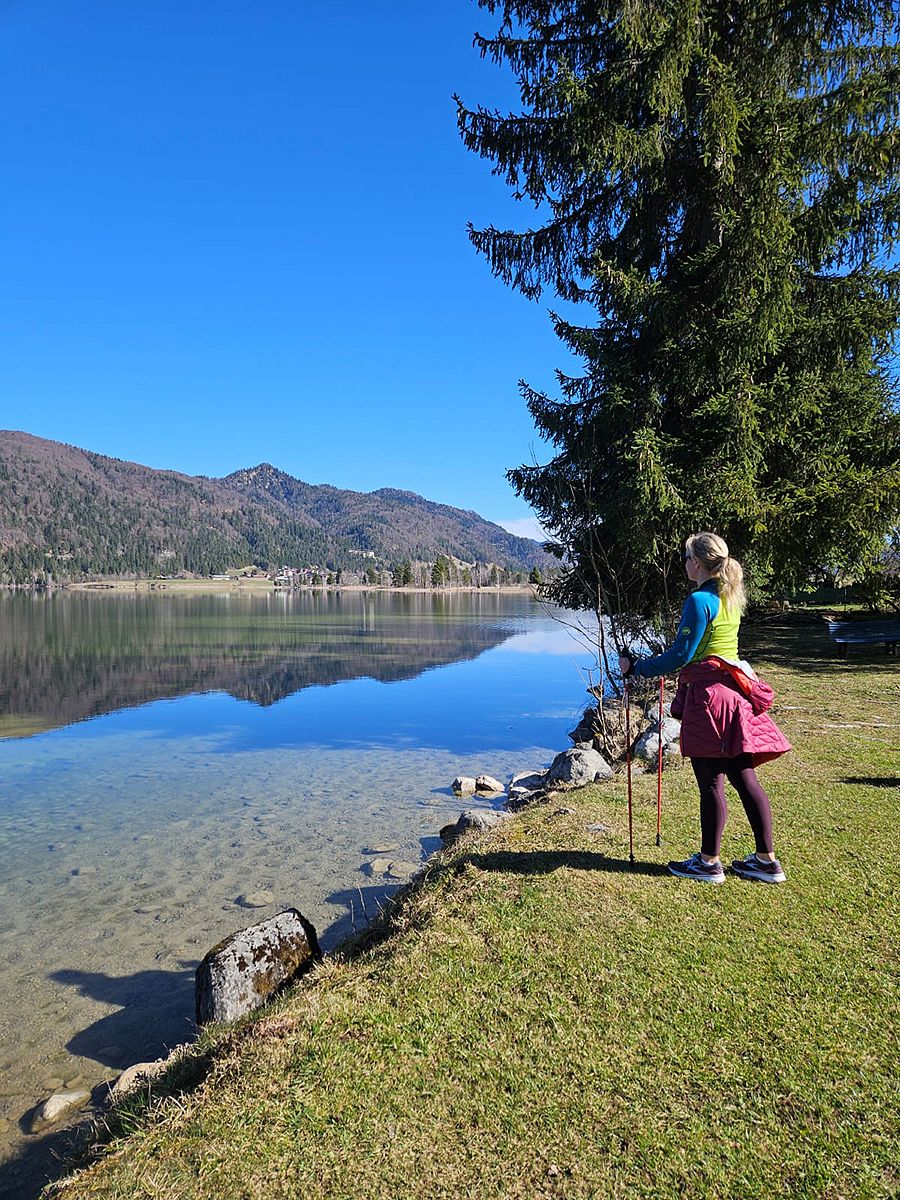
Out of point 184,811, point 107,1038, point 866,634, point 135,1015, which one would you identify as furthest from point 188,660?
point 107,1038

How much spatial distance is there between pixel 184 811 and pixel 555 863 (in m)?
8.73

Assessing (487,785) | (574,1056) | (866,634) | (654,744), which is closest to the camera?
(574,1056)

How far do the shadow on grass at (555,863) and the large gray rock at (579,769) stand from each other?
3.34m

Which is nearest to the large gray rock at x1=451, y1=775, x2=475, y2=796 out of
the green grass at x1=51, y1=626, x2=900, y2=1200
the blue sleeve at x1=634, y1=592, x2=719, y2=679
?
the green grass at x1=51, y1=626, x2=900, y2=1200

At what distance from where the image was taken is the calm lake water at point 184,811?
6641mm

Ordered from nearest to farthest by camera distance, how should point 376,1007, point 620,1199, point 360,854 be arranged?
point 620,1199 → point 376,1007 → point 360,854

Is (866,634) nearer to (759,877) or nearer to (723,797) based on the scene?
(759,877)

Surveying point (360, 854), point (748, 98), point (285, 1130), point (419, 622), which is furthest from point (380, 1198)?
point (419, 622)

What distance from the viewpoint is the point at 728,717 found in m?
5.14

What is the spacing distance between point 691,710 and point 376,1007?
306 centimetres

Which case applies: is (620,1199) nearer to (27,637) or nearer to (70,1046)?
(70,1046)

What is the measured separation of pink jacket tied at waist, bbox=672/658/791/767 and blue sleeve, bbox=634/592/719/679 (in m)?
0.24

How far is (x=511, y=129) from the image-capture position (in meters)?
12.0

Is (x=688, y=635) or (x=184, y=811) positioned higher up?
(x=688, y=635)
